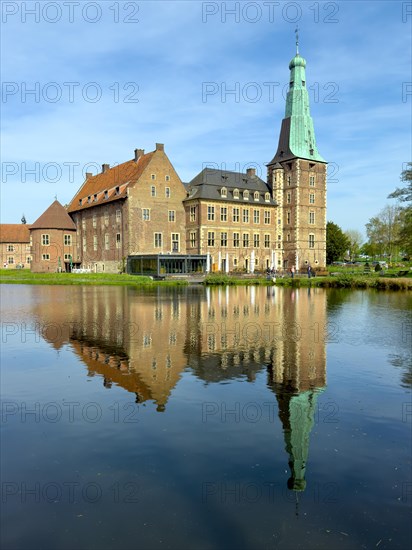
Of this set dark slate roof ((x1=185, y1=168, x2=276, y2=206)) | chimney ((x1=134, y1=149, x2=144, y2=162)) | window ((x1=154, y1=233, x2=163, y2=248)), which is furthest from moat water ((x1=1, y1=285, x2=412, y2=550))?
chimney ((x1=134, y1=149, x2=144, y2=162))

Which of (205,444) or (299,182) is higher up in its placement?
(299,182)

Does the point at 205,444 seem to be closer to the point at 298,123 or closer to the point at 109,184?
the point at 109,184

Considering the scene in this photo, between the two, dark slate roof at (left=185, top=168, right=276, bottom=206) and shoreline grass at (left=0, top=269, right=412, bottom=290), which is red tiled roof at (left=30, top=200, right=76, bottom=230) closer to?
dark slate roof at (left=185, top=168, right=276, bottom=206)

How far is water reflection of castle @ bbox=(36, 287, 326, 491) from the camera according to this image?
9407 mm

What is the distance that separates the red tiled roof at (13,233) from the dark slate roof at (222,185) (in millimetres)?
48641

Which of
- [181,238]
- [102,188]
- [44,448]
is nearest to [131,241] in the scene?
[181,238]

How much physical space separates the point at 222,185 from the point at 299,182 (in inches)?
479

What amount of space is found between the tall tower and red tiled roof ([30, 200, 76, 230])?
106 ft

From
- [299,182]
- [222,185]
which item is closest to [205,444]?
[222,185]

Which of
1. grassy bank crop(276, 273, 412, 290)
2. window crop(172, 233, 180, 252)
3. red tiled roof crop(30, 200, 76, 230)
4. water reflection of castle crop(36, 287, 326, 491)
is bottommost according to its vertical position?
water reflection of castle crop(36, 287, 326, 491)

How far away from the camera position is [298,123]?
71.0m

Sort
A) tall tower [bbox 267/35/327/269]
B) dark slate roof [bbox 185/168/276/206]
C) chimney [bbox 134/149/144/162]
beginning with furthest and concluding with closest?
tall tower [bbox 267/35/327/269]
chimney [bbox 134/149/144/162]
dark slate roof [bbox 185/168/276/206]

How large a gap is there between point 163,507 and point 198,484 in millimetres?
671

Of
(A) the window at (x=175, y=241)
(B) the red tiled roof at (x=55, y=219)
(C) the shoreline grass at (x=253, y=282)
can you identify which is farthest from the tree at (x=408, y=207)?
(B) the red tiled roof at (x=55, y=219)
